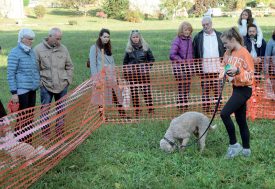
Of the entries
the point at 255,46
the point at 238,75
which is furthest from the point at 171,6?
the point at 238,75

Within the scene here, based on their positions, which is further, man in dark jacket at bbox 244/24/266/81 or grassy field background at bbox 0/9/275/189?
man in dark jacket at bbox 244/24/266/81

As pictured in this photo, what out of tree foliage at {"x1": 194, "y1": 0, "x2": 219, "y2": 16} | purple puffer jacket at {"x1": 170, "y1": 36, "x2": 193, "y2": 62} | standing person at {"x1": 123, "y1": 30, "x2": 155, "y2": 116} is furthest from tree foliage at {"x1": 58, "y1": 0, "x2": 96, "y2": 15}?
purple puffer jacket at {"x1": 170, "y1": 36, "x2": 193, "y2": 62}

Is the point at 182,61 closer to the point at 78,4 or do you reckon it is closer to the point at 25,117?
the point at 25,117

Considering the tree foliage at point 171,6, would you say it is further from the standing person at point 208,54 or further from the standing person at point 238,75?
the standing person at point 238,75

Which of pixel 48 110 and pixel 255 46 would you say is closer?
pixel 48 110

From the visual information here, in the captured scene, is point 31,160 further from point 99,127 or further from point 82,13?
point 82,13

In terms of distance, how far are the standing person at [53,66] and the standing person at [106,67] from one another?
33.6 inches

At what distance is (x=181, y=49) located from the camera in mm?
7555

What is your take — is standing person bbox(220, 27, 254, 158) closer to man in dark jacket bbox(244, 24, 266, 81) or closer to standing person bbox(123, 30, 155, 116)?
standing person bbox(123, 30, 155, 116)

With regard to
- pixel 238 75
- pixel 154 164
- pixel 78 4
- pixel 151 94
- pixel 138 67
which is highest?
pixel 78 4

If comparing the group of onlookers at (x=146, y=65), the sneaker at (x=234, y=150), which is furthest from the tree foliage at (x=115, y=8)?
the sneaker at (x=234, y=150)

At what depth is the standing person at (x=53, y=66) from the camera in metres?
6.39

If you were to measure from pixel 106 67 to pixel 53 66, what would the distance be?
1.23 m

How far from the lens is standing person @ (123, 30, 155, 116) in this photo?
7.52m
